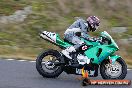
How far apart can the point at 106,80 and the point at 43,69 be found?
1556mm

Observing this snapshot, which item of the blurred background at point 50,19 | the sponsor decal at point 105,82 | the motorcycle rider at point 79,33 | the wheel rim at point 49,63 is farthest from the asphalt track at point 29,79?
the blurred background at point 50,19

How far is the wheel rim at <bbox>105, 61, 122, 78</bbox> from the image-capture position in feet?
31.9

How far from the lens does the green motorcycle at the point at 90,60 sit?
31.7 feet

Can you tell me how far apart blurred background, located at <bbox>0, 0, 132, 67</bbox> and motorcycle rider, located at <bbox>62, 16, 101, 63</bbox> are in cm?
577

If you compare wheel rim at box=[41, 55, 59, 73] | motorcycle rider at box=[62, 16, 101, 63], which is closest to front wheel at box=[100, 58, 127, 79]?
motorcycle rider at box=[62, 16, 101, 63]

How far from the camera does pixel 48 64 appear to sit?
9.99m

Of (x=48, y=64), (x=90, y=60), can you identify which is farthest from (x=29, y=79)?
(x=90, y=60)

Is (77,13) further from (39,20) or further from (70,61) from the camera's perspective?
(70,61)

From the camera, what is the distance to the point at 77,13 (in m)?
19.6

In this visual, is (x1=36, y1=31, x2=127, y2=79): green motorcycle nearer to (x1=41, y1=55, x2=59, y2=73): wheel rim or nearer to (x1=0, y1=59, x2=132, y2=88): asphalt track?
(x1=41, y1=55, x2=59, y2=73): wheel rim

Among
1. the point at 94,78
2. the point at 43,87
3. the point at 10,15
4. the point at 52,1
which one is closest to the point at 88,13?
the point at 52,1

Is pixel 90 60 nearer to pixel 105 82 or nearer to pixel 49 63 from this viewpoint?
pixel 105 82

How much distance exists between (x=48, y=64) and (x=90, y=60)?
3.32 feet

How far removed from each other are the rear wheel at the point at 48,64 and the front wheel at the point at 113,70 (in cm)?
102
